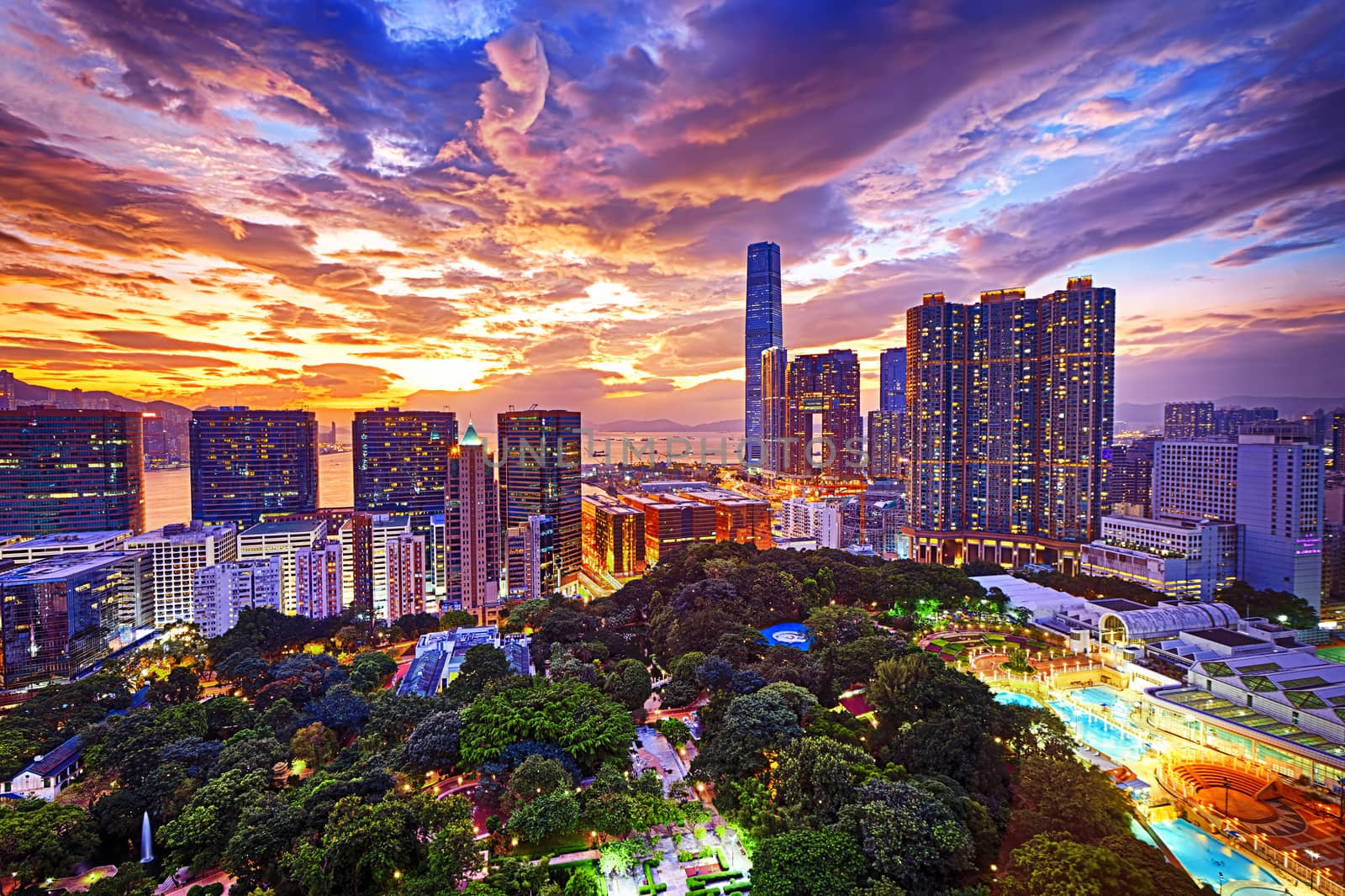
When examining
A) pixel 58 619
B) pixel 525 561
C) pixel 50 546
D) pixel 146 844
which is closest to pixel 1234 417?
pixel 525 561

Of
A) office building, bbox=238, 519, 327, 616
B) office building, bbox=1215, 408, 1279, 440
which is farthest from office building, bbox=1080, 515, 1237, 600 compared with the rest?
office building, bbox=238, 519, 327, 616

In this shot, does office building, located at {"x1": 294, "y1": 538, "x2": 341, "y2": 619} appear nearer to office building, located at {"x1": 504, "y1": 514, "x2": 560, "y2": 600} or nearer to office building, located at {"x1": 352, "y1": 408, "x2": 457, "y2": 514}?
office building, located at {"x1": 504, "y1": 514, "x2": 560, "y2": 600}

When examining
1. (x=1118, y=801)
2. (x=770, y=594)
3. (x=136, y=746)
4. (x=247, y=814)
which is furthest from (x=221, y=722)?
(x=1118, y=801)

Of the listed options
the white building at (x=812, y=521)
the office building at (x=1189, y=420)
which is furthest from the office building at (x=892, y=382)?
the white building at (x=812, y=521)

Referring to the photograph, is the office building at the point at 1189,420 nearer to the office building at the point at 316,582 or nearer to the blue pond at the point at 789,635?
the blue pond at the point at 789,635

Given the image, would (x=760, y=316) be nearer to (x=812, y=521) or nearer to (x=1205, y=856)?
(x=812, y=521)

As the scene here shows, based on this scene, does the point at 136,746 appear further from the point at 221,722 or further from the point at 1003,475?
the point at 1003,475

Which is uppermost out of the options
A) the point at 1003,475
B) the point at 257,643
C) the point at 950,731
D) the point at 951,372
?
the point at 951,372
